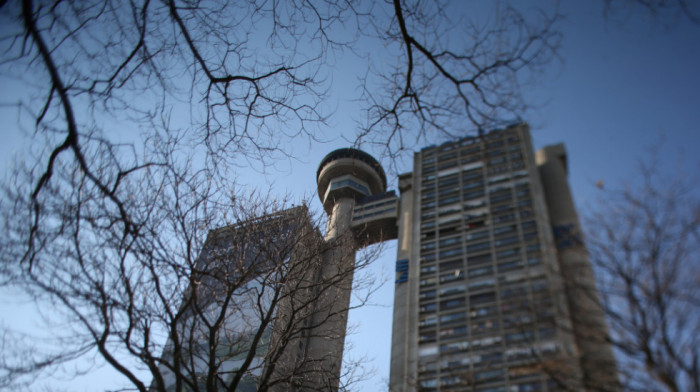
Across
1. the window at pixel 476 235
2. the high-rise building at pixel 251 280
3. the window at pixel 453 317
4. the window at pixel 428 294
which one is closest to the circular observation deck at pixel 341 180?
the window at pixel 476 235

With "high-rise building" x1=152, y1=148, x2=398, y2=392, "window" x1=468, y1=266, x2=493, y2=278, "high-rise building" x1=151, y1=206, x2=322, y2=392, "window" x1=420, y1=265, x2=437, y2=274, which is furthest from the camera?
"window" x1=420, y1=265, x2=437, y2=274

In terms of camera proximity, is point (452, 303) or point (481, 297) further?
point (452, 303)

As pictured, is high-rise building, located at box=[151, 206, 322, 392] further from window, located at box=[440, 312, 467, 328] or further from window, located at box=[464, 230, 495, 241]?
window, located at box=[464, 230, 495, 241]

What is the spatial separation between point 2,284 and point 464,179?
148 ft

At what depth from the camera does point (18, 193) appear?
4.81m

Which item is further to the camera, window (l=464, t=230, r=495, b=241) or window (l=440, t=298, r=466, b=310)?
window (l=464, t=230, r=495, b=241)

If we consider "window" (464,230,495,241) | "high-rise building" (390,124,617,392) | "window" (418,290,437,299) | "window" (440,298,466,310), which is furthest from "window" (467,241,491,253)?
"window" (440,298,466,310)

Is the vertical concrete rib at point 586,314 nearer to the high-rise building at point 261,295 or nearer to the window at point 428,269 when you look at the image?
the high-rise building at point 261,295

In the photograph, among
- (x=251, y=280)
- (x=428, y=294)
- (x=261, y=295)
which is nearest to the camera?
(x=261, y=295)

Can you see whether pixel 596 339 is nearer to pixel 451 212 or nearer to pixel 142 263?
pixel 142 263

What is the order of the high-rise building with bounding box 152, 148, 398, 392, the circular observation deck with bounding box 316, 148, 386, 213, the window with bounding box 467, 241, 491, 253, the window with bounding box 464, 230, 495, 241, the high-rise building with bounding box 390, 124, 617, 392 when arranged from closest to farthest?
the high-rise building with bounding box 152, 148, 398, 392
the high-rise building with bounding box 390, 124, 617, 392
the window with bounding box 467, 241, 491, 253
the window with bounding box 464, 230, 495, 241
the circular observation deck with bounding box 316, 148, 386, 213

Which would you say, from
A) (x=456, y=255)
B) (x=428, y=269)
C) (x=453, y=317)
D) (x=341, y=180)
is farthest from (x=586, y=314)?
(x=341, y=180)

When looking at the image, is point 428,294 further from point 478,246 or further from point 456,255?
point 478,246

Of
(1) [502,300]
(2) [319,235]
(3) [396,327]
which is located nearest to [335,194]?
(3) [396,327]
